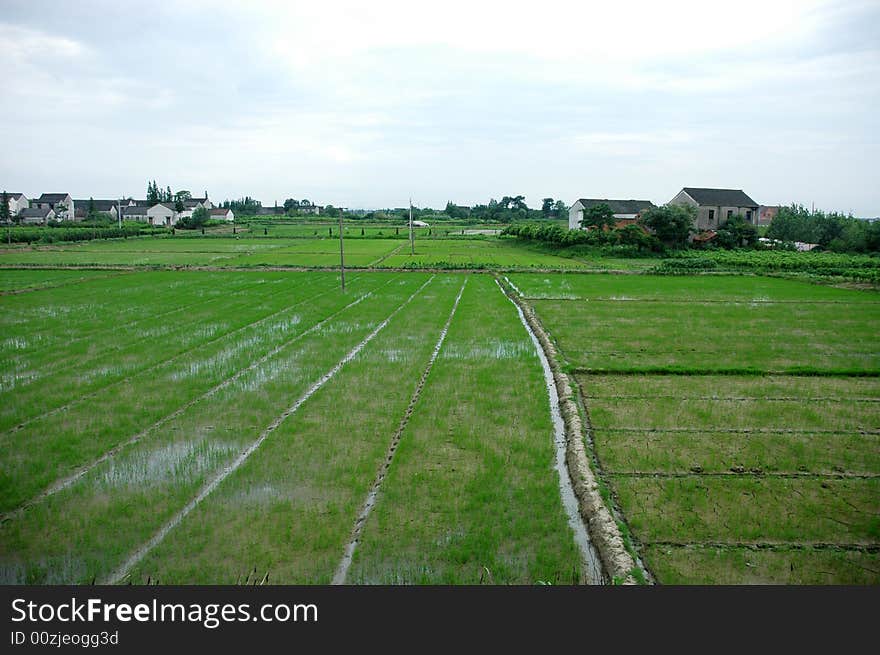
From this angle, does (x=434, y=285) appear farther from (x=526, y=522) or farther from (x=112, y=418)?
(x=526, y=522)

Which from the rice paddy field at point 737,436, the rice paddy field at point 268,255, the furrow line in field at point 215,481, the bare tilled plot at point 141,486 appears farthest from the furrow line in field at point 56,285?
the rice paddy field at point 737,436

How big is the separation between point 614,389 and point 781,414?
106 inches

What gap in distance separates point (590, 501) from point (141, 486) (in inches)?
197

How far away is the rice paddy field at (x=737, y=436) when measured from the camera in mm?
5930

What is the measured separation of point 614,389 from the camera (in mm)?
11586

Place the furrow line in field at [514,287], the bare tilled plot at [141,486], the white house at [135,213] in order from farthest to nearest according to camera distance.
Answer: the white house at [135,213] → the furrow line in field at [514,287] → the bare tilled plot at [141,486]

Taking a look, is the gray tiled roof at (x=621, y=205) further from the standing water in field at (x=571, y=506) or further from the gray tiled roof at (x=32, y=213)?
the gray tiled roof at (x=32, y=213)

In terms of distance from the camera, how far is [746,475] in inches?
301

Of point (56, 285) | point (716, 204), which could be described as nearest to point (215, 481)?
point (56, 285)

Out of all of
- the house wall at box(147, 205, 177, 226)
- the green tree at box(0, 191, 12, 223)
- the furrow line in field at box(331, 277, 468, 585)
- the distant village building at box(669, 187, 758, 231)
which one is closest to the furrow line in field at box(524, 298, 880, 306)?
the furrow line in field at box(331, 277, 468, 585)

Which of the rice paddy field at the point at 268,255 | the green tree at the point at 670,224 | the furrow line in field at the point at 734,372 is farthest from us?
the green tree at the point at 670,224

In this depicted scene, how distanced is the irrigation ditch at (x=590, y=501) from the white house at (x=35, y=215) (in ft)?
267

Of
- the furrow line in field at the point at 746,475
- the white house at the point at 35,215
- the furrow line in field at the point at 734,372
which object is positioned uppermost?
the white house at the point at 35,215
